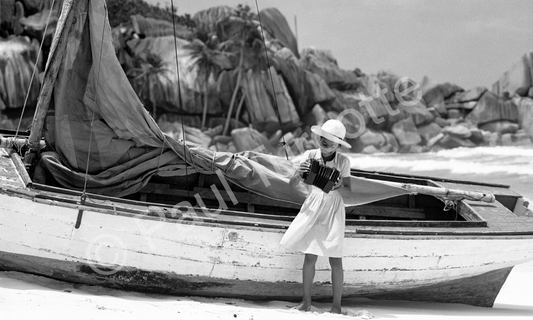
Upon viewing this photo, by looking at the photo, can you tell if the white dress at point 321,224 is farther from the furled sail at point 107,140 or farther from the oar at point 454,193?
the oar at point 454,193

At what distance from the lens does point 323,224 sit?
4.12 meters

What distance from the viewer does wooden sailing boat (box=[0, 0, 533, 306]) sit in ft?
13.6

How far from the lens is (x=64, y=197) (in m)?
4.25

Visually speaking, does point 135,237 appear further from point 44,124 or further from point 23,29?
point 23,29

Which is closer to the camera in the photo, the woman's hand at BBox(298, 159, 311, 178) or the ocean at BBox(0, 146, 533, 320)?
the ocean at BBox(0, 146, 533, 320)

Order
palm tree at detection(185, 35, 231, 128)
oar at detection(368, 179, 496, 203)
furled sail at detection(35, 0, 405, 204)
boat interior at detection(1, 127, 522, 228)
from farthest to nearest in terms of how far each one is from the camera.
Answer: palm tree at detection(185, 35, 231, 128), oar at detection(368, 179, 496, 203), furled sail at detection(35, 0, 405, 204), boat interior at detection(1, 127, 522, 228)

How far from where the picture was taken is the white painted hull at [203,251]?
13.5 feet

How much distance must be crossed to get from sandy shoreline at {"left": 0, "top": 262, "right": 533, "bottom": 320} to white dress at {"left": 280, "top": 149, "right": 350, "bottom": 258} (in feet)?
1.52

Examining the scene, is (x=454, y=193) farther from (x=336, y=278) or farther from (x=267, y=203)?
(x=336, y=278)

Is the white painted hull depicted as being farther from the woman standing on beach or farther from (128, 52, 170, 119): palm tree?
(128, 52, 170, 119): palm tree

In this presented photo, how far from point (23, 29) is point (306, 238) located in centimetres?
2701

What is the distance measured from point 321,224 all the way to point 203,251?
88 centimetres

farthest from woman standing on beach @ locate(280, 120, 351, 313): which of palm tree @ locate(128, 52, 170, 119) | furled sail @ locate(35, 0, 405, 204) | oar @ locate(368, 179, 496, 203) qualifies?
palm tree @ locate(128, 52, 170, 119)
